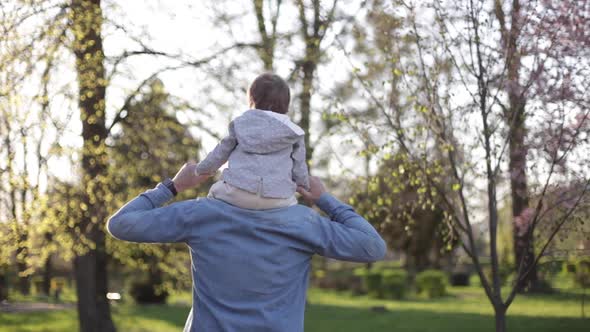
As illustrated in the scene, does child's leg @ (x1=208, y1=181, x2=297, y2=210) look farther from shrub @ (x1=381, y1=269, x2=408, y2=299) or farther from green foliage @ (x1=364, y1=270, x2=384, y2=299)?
green foliage @ (x1=364, y1=270, x2=384, y2=299)

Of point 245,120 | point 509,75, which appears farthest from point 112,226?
point 509,75

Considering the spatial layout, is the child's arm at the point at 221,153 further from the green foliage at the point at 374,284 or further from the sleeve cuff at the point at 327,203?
the green foliage at the point at 374,284

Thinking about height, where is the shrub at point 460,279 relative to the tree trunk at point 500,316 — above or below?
below

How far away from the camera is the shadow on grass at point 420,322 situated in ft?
45.0

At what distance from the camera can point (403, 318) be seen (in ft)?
55.3

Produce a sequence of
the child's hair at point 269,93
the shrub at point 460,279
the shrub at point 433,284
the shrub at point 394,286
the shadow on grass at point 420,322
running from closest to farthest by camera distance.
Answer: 1. the child's hair at point 269,93
2. the shadow on grass at point 420,322
3. the shrub at point 394,286
4. the shrub at point 433,284
5. the shrub at point 460,279

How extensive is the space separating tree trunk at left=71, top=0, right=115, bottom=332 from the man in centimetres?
693

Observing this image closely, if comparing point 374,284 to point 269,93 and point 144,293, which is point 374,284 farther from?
point 269,93

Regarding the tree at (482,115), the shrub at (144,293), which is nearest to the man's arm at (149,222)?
the tree at (482,115)

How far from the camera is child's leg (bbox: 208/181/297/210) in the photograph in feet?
7.28

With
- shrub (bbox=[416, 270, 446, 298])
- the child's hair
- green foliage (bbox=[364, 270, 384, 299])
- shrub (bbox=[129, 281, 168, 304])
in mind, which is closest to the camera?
the child's hair

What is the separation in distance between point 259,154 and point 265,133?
0.07 meters

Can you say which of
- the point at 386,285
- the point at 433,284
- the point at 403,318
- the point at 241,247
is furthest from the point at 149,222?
the point at 433,284

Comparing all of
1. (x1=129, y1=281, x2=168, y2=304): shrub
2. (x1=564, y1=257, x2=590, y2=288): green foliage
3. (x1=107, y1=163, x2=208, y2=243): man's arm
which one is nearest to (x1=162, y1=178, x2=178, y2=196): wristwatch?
(x1=107, y1=163, x2=208, y2=243): man's arm
